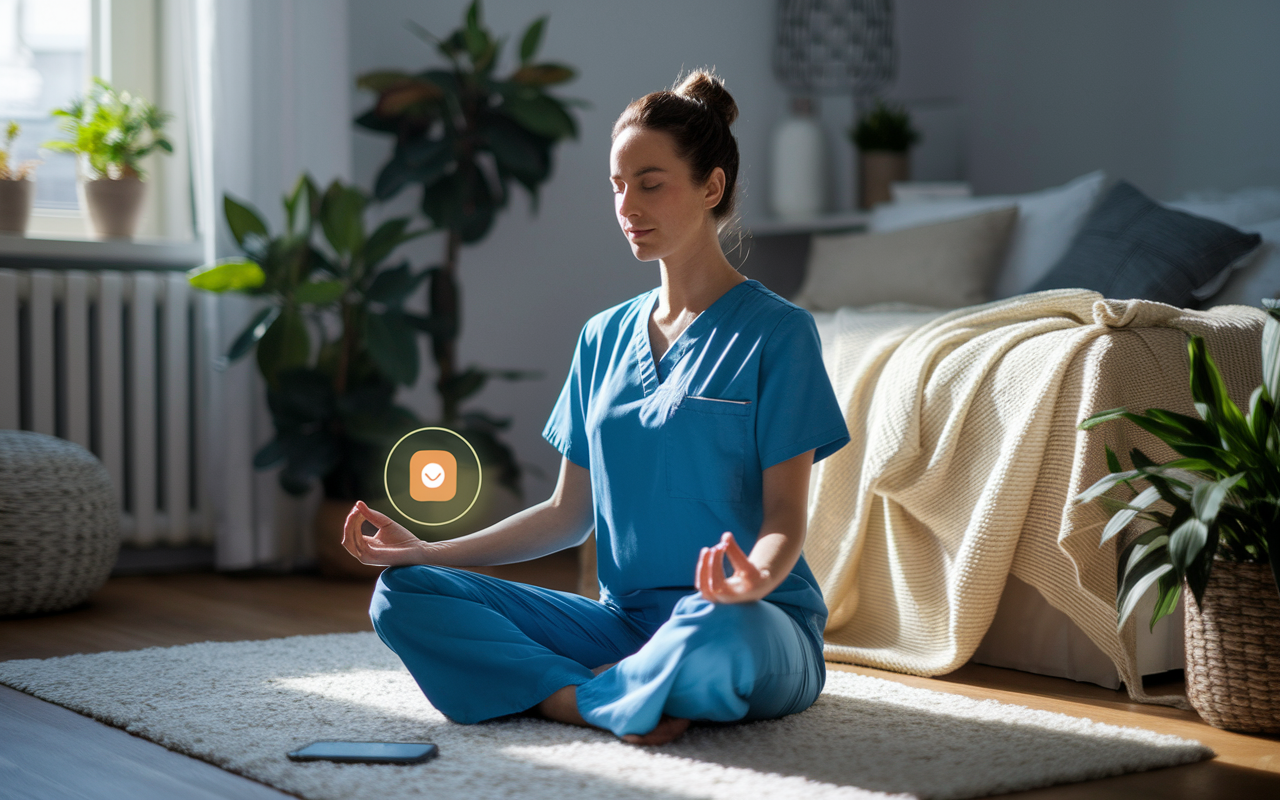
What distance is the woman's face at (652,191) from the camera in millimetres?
1627

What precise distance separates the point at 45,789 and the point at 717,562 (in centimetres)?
77

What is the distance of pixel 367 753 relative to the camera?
4.82 feet

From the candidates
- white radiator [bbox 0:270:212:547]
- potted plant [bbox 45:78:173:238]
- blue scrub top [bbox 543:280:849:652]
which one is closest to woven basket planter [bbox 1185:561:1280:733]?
blue scrub top [bbox 543:280:849:652]

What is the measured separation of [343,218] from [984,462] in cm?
171

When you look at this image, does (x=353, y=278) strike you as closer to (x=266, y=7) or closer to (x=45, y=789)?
(x=266, y=7)

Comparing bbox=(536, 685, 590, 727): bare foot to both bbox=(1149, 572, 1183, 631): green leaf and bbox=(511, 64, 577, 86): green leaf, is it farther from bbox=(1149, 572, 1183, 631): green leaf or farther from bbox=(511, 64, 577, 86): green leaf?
bbox=(511, 64, 577, 86): green leaf

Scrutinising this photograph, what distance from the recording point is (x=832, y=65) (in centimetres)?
451

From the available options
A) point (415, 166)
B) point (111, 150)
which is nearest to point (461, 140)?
point (415, 166)

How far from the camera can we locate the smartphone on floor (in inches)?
57.1

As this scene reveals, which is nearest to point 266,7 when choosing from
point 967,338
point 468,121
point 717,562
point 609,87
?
point 468,121

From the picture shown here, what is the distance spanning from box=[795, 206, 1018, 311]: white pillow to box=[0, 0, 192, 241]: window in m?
1.73

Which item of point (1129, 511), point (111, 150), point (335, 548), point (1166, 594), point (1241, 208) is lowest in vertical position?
point (335, 548)

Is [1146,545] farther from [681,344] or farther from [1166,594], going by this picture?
[681,344]

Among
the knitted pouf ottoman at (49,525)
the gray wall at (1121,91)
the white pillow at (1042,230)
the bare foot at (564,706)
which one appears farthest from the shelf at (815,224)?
the bare foot at (564,706)
